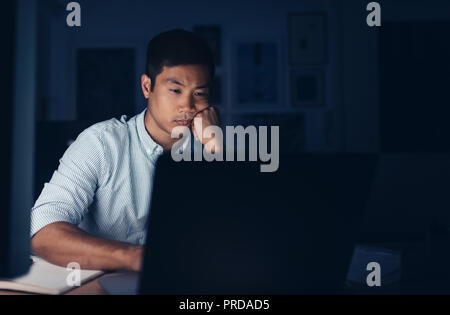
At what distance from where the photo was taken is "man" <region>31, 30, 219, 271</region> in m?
1.13

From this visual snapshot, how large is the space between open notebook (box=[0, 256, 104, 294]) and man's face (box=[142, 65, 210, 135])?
0.71 metres

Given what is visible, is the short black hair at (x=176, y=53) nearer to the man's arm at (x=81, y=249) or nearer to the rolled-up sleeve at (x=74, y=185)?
the rolled-up sleeve at (x=74, y=185)

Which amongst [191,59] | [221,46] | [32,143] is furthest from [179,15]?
[32,143]

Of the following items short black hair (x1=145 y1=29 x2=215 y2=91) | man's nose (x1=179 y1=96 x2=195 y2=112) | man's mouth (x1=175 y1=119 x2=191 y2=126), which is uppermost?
short black hair (x1=145 y1=29 x2=215 y2=91)

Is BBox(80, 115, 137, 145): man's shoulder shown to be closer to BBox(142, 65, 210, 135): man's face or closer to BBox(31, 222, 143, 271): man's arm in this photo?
BBox(142, 65, 210, 135): man's face

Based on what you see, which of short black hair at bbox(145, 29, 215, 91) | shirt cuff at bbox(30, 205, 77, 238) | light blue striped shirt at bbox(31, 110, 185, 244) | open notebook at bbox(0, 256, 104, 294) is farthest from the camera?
short black hair at bbox(145, 29, 215, 91)

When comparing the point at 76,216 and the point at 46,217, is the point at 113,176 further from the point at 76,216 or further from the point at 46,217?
the point at 46,217

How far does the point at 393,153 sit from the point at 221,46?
5.27 ft

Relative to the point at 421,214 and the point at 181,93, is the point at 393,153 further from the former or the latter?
the point at 181,93

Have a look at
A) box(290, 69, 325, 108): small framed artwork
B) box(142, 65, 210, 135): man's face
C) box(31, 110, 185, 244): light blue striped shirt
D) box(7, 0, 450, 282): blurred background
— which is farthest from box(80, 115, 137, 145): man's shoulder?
box(290, 69, 325, 108): small framed artwork

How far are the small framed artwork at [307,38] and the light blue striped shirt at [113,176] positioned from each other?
2.12 meters

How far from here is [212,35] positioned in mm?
3289

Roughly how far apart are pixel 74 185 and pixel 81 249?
1.11ft

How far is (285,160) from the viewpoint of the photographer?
615 millimetres
